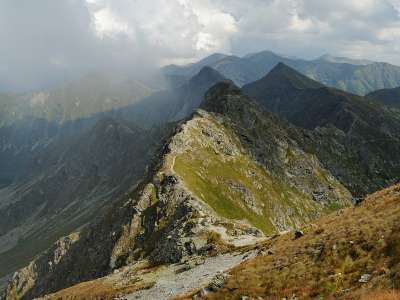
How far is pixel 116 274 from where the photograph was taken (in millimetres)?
89438

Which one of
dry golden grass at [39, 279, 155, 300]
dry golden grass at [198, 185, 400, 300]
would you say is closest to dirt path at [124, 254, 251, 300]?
dry golden grass at [39, 279, 155, 300]

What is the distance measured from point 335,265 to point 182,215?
7928 cm

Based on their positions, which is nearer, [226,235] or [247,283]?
[247,283]

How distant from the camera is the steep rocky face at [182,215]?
94.2 meters

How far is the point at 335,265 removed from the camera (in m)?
36.1

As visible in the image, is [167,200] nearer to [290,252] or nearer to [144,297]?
[144,297]

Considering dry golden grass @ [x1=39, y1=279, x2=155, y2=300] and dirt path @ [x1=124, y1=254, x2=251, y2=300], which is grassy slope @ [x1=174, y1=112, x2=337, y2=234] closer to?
dry golden grass @ [x1=39, y1=279, x2=155, y2=300]

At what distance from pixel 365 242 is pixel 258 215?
5195 inches

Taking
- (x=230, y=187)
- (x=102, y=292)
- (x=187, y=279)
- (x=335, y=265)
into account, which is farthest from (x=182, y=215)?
(x=335, y=265)

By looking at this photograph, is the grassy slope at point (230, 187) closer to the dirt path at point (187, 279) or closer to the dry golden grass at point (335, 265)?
the dirt path at point (187, 279)

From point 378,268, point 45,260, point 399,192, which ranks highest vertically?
point 45,260

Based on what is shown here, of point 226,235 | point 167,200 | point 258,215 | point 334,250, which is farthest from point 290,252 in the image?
point 258,215

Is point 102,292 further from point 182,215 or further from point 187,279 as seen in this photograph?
point 182,215

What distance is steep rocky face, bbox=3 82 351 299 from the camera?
9425 cm
